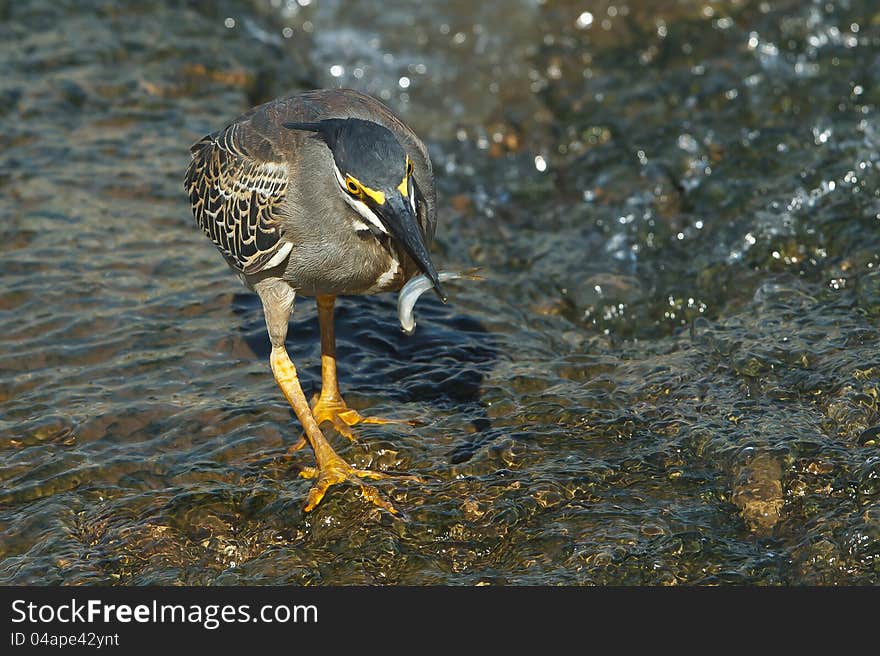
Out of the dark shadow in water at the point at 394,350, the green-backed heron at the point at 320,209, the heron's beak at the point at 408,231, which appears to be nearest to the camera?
the heron's beak at the point at 408,231

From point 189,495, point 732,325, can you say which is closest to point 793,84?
point 732,325

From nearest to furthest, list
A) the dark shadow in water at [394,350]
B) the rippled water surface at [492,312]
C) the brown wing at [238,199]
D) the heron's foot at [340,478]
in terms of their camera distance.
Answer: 1. the rippled water surface at [492,312]
2. the heron's foot at [340,478]
3. the brown wing at [238,199]
4. the dark shadow in water at [394,350]

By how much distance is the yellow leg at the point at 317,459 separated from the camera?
5801 millimetres

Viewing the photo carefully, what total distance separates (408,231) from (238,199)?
58.1 inches

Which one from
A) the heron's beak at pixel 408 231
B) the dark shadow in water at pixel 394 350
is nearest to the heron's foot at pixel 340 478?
the dark shadow in water at pixel 394 350

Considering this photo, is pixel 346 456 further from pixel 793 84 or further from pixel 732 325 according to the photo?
pixel 793 84

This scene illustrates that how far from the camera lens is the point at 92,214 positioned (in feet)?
27.9

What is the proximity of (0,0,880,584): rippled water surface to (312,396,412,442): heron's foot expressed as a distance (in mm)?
78

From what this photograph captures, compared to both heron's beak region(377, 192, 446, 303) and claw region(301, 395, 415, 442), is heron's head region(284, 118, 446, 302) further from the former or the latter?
claw region(301, 395, 415, 442)

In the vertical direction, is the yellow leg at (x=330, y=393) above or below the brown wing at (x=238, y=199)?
below

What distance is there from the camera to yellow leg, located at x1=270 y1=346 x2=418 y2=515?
5801 millimetres

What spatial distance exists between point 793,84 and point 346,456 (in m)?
5.63

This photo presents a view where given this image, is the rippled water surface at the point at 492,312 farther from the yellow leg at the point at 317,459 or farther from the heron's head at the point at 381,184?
the heron's head at the point at 381,184

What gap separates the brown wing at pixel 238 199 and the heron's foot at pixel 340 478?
1162 millimetres
